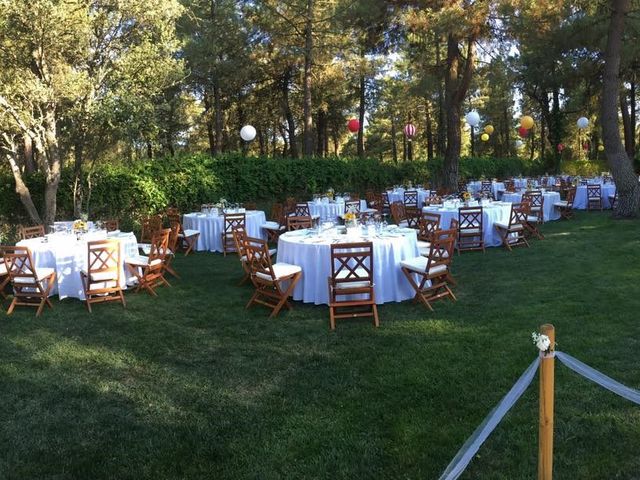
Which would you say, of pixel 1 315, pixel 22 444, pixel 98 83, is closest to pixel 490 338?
pixel 22 444

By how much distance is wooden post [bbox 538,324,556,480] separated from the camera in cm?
232

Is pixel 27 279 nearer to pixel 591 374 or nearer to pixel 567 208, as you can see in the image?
pixel 591 374

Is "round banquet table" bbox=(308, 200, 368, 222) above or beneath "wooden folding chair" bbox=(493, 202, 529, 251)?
above

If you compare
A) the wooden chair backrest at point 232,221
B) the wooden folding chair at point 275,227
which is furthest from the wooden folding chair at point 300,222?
the wooden folding chair at point 275,227

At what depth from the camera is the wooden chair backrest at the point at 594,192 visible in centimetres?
1603

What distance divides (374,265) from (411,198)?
10869 millimetres

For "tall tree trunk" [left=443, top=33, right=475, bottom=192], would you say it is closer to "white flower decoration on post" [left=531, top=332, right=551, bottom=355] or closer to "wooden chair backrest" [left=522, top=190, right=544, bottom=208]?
"wooden chair backrest" [left=522, top=190, right=544, bottom=208]

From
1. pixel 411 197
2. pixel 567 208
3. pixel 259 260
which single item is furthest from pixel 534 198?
pixel 259 260

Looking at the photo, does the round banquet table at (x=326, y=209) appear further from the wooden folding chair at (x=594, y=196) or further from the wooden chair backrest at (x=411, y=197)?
the wooden folding chair at (x=594, y=196)

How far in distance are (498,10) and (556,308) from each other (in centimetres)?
1072

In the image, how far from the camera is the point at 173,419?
146 inches

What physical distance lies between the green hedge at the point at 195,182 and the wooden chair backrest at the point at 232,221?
2.90 meters

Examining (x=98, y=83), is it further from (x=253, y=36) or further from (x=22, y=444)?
(x=253, y=36)

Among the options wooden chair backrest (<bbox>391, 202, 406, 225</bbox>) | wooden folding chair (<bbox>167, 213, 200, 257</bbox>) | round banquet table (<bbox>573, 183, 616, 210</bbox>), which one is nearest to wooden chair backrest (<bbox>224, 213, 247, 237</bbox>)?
wooden folding chair (<bbox>167, 213, 200, 257</bbox>)
